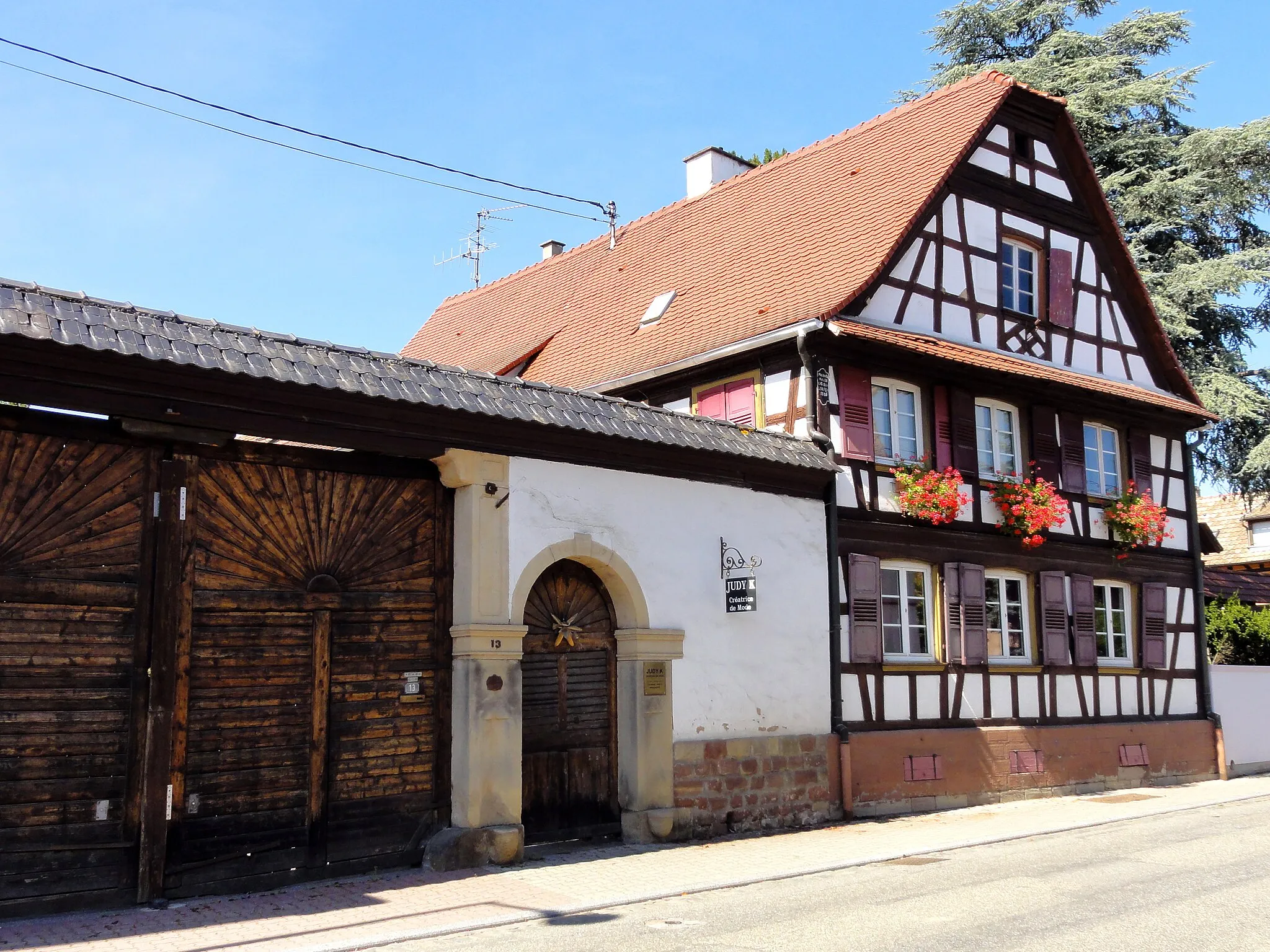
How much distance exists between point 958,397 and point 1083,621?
387 centimetres

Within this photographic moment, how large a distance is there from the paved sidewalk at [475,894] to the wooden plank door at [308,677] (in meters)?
0.40

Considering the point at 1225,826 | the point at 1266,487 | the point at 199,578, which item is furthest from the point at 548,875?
the point at 1266,487

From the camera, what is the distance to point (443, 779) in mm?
10219

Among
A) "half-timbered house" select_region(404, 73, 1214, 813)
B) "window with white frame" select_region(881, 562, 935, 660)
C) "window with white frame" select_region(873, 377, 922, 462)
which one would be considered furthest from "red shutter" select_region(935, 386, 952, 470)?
"window with white frame" select_region(881, 562, 935, 660)

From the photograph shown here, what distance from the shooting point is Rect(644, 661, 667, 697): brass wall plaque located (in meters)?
11.7

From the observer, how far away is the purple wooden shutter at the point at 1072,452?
17500mm

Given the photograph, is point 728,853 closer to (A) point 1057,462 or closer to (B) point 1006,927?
(B) point 1006,927

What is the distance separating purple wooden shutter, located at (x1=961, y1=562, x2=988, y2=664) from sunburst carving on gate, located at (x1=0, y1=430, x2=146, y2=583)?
33.9 ft

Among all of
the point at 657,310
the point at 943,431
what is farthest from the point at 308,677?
the point at 657,310

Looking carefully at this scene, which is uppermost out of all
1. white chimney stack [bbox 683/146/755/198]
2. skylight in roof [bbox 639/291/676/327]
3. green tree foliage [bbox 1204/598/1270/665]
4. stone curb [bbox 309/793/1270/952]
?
white chimney stack [bbox 683/146/755/198]

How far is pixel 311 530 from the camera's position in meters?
9.70

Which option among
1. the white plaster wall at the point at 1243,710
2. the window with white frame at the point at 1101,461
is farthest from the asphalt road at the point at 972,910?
the white plaster wall at the point at 1243,710

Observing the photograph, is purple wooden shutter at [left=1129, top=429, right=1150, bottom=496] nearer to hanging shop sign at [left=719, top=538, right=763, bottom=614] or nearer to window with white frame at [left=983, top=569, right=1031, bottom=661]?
window with white frame at [left=983, top=569, right=1031, bottom=661]

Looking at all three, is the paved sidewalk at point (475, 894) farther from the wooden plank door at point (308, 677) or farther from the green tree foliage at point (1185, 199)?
the green tree foliage at point (1185, 199)
